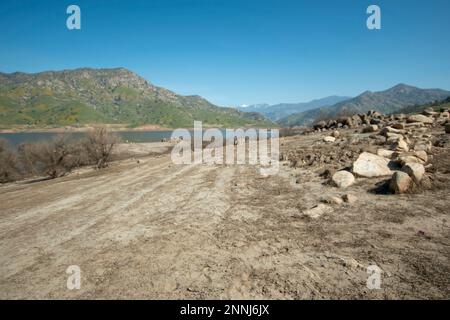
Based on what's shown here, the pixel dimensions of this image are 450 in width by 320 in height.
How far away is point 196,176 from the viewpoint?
58.9 ft

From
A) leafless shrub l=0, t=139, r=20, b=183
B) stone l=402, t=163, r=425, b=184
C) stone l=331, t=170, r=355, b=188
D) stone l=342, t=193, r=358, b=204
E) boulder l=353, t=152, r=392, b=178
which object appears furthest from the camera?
leafless shrub l=0, t=139, r=20, b=183

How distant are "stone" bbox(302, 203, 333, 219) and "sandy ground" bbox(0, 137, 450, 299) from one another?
8.3 inches

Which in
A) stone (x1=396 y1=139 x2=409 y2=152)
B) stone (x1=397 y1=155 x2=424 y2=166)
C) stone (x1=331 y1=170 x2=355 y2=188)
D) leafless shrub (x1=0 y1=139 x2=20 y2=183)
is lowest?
leafless shrub (x1=0 y1=139 x2=20 y2=183)

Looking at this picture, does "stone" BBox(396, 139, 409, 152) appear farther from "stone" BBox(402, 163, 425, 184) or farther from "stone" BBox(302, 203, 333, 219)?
"stone" BBox(302, 203, 333, 219)

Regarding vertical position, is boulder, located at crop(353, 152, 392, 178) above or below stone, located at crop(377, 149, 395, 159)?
below

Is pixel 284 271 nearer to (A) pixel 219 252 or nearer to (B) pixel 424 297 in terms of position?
(A) pixel 219 252

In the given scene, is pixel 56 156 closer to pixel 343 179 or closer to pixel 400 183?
pixel 343 179

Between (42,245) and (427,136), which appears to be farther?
(427,136)

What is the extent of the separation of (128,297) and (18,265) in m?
4.41

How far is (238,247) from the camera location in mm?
7570

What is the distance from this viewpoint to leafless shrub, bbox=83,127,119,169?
3581 cm

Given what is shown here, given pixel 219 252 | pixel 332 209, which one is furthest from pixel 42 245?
pixel 332 209

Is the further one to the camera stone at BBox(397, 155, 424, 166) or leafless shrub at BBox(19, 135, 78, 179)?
leafless shrub at BBox(19, 135, 78, 179)

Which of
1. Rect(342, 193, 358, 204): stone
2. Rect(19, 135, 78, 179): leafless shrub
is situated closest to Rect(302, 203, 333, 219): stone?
Rect(342, 193, 358, 204): stone
